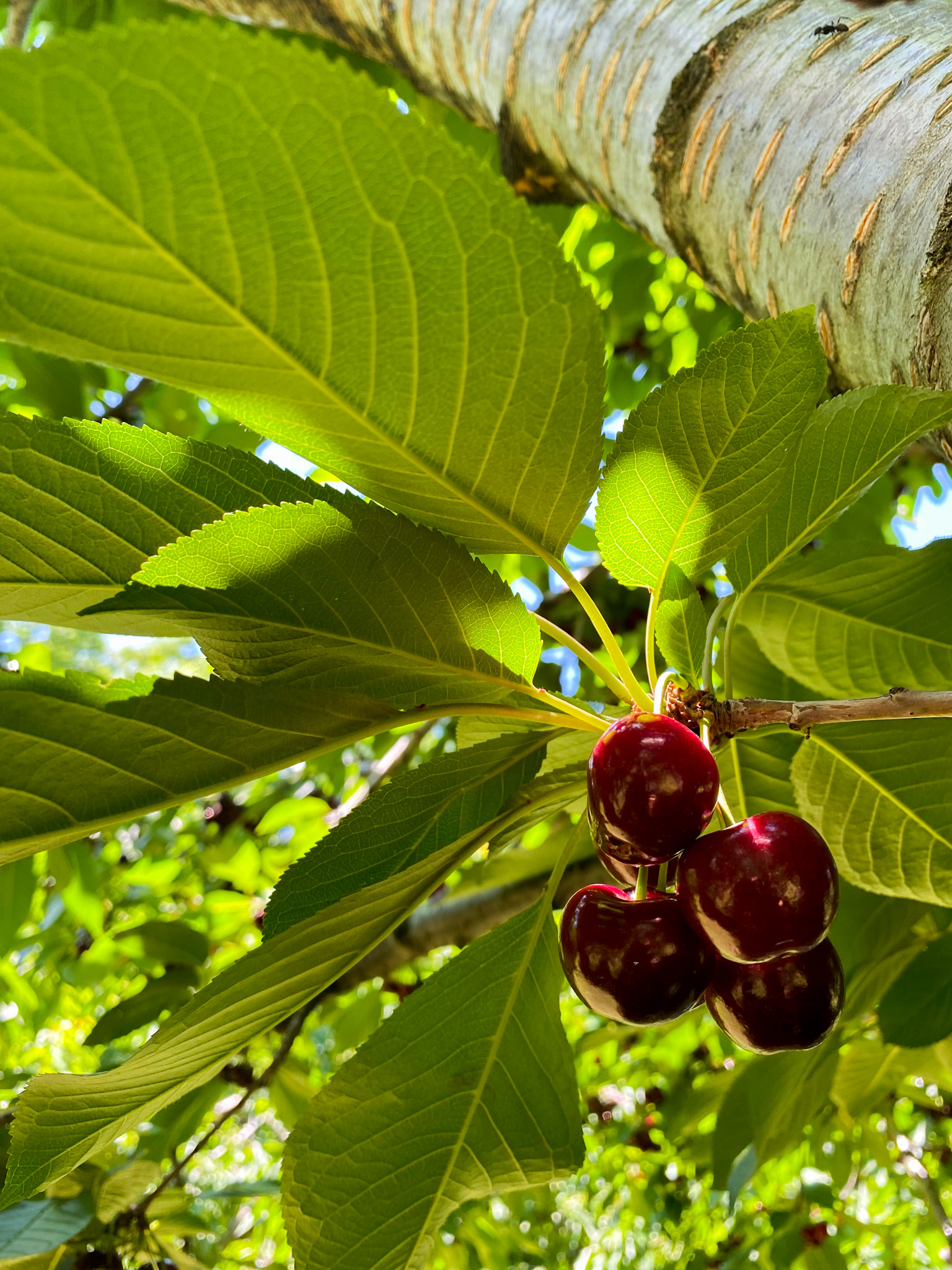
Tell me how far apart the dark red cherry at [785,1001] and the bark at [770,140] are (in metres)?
0.40

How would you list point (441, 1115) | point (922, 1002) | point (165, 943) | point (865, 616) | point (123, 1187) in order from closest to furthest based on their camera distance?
point (441, 1115) → point (865, 616) → point (922, 1002) → point (123, 1187) → point (165, 943)

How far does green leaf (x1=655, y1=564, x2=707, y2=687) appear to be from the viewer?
0.67 metres

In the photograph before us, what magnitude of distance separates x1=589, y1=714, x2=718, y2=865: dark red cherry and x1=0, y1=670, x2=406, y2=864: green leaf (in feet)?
0.54

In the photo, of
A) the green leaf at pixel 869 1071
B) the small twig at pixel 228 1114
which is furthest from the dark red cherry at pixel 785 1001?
the green leaf at pixel 869 1071

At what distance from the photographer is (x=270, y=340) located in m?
0.47

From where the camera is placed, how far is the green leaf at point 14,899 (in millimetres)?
1648

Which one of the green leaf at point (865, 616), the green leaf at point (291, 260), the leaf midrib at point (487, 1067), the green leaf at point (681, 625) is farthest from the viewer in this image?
the green leaf at point (865, 616)

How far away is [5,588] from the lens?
0.60 meters

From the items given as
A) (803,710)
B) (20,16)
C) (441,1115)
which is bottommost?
(441,1115)

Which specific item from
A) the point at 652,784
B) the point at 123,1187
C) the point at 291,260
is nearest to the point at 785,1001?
the point at 652,784

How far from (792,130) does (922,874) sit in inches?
27.2

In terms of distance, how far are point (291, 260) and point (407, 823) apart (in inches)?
17.0

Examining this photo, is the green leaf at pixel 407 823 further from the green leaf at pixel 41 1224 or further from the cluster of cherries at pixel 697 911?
the green leaf at pixel 41 1224

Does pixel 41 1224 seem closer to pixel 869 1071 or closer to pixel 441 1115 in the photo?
pixel 441 1115
